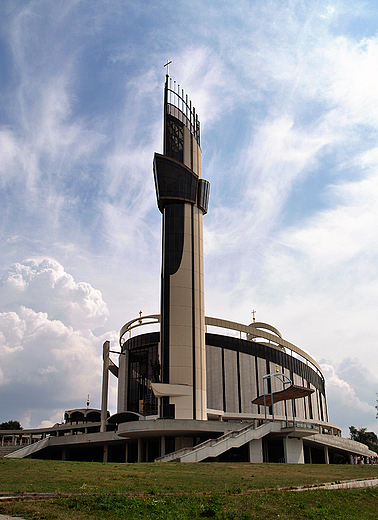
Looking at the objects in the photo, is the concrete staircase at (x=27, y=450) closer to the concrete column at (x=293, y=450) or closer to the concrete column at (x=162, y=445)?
the concrete column at (x=162, y=445)

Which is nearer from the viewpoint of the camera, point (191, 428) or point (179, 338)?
point (191, 428)

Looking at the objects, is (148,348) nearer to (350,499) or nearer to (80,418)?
(80,418)

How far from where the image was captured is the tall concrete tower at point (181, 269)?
51.2 metres

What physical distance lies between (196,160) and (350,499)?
5148cm

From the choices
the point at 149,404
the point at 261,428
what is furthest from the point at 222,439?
the point at 149,404

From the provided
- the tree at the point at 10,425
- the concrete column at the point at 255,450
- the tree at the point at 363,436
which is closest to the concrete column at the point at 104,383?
the concrete column at the point at 255,450

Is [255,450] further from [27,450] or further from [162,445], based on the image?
[27,450]

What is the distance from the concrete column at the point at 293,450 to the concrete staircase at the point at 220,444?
9.56 feet

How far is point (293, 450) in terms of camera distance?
4781 centimetres

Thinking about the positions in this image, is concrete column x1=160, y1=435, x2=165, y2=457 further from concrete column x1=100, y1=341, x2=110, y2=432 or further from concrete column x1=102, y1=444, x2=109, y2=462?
concrete column x1=100, y1=341, x2=110, y2=432

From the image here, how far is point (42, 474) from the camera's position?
20156 mm

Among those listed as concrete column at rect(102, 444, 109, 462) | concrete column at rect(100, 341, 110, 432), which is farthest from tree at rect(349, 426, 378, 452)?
concrete column at rect(102, 444, 109, 462)

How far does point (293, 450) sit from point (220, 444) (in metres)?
11.0

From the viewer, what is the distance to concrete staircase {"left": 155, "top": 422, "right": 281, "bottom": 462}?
3862 centimetres
